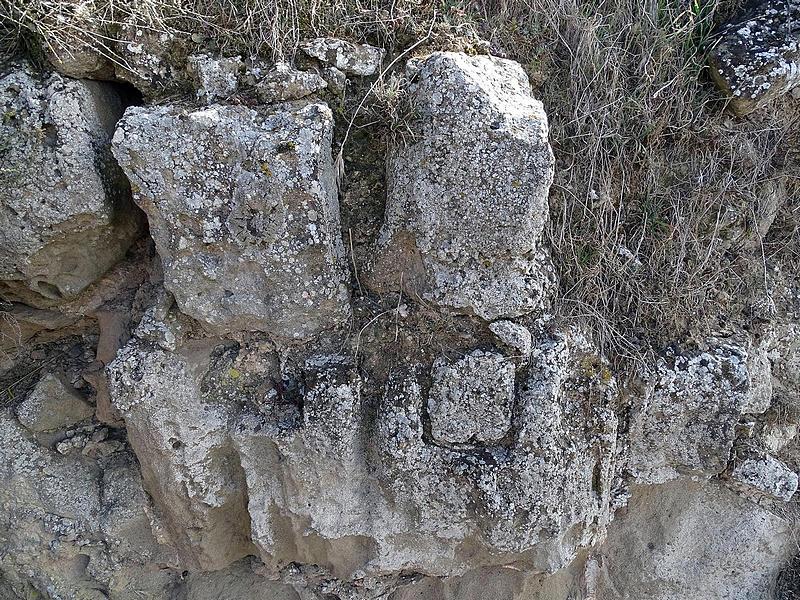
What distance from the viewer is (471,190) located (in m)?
1.75

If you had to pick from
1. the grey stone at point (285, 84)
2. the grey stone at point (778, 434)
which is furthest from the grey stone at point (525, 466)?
the grey stone at point (285, 84)

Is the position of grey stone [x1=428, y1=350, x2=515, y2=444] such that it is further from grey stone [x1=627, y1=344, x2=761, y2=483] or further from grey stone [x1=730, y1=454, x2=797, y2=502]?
grey stone [x1=730, y1=454, x2=797, y2=502]

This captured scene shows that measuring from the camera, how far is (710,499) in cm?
233

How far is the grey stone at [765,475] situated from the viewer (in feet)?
6.75

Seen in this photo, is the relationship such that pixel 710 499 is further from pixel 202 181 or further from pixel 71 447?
pixel 71 447

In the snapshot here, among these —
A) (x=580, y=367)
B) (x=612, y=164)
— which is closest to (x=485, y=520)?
(x=580, y=367)

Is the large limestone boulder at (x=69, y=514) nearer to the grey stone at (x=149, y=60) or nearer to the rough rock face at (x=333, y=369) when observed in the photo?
the rough rock face at (x=333, y=369)

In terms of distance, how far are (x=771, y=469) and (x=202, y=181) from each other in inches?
80.3

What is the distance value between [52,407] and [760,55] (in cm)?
269

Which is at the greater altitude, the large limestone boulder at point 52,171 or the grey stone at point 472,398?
the large limestone boulder at point 52,171

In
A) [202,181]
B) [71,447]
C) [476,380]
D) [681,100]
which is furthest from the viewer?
[71,447]

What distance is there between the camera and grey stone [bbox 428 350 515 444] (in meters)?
1.83

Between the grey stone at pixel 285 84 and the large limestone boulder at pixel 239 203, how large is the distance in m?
0.05

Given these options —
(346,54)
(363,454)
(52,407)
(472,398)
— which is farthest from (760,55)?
(52,407)
